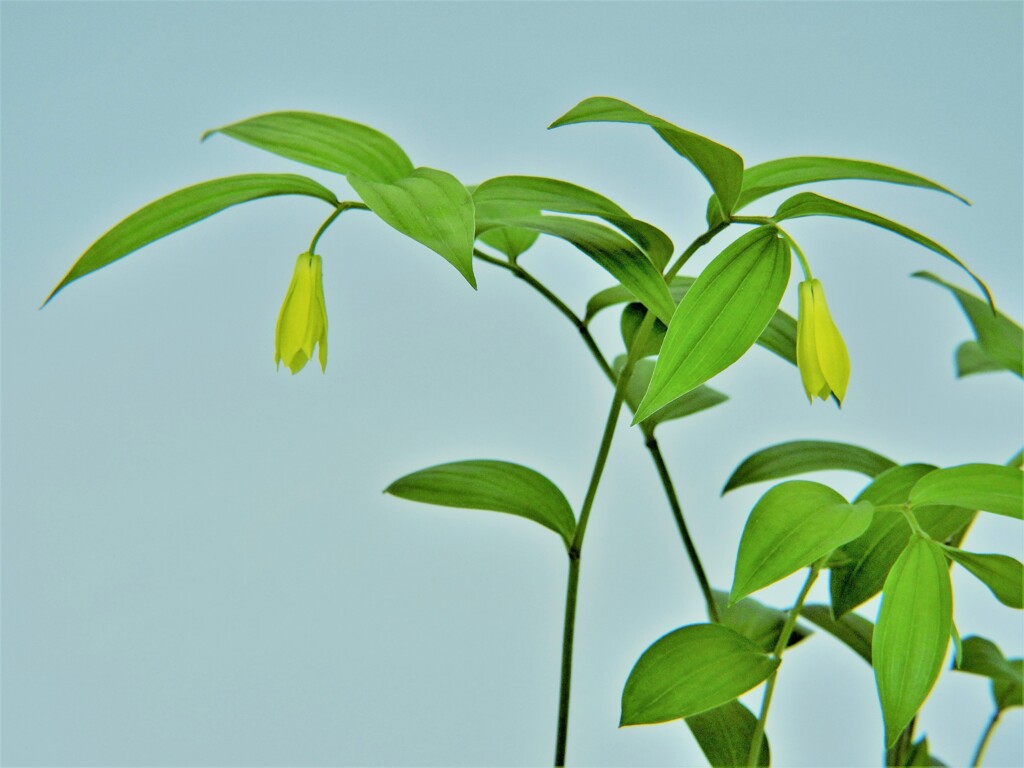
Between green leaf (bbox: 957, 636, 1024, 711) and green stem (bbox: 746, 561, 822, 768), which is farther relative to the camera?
green leaf (bbox: 957, 636, 1024, 711)

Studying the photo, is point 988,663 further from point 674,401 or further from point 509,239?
point 509,239

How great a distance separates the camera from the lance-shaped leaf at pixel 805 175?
0.67 m

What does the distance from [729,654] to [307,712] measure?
1013 millimetres

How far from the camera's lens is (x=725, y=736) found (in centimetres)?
87

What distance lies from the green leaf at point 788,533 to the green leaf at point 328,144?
0.32m

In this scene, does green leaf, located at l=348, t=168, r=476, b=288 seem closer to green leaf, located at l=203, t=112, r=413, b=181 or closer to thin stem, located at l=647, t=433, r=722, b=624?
green leaf, located at l=203, t=112, r=413, b=181

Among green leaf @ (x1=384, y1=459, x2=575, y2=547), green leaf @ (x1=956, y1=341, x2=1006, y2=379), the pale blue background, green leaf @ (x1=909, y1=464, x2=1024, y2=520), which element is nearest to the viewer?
green leaf @ (x1=909, y1=464, x2=1024, y2=520)

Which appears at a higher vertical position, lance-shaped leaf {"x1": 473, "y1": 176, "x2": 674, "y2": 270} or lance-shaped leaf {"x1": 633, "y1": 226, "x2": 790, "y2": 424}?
lance-shaped leaf {"x1": 473, "y1": 176, "x2": 674, "y2": 270}

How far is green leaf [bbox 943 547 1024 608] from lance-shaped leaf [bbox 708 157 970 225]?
248mm

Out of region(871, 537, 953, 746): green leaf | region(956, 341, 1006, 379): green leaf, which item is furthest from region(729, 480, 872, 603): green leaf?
region(956, 341, 1006, 379): green leaf

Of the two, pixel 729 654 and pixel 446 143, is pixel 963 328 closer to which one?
pixel 446 143

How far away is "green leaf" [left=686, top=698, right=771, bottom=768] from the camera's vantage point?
0.86 m

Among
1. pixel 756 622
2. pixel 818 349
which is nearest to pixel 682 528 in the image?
pixel 756 622

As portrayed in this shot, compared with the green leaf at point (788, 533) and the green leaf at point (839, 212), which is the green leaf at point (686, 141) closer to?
the green leaf at point (839, 212)
